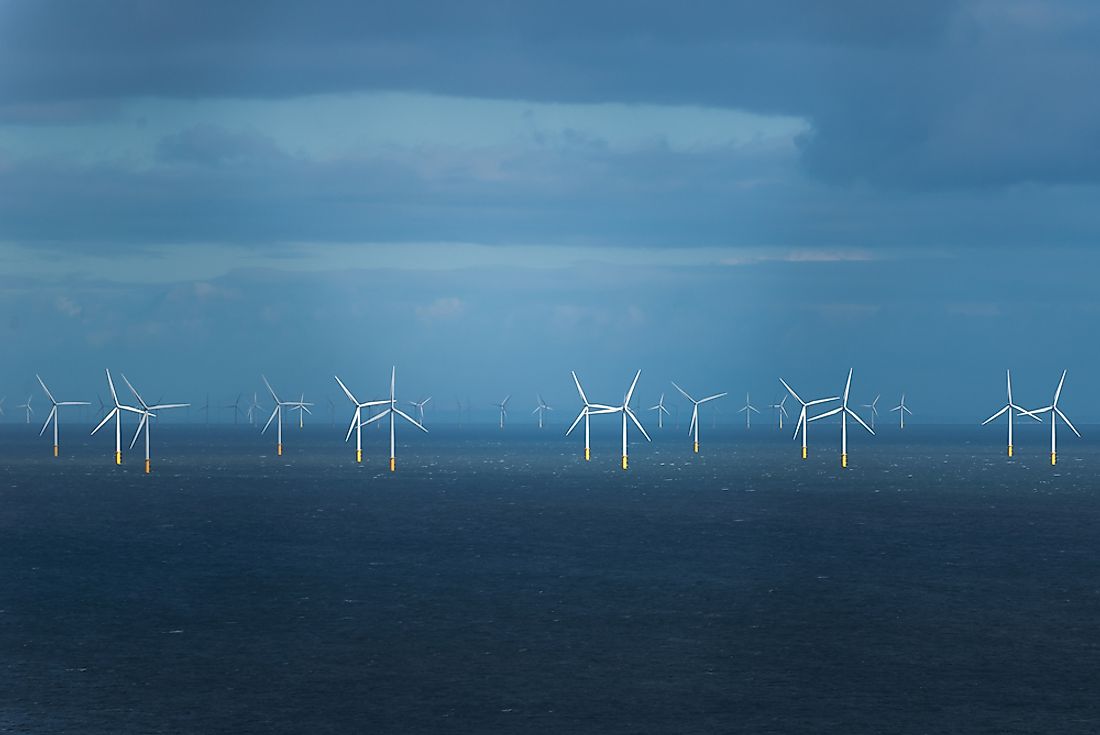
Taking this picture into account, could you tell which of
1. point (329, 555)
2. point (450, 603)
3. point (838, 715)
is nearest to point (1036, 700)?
point (838, 715)

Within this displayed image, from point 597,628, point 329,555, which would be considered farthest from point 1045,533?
point 597,628

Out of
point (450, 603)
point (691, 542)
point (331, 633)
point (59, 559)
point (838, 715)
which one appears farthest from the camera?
point (691, 542)

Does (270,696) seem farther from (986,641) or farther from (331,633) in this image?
(986,641)

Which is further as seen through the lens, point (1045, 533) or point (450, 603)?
point (1045, 533)

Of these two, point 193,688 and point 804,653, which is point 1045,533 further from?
point 193,688

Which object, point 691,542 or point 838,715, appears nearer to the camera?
point 838,715

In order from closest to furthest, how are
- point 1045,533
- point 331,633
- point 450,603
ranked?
point 331,633 → point 450,603 → point 1045,533
